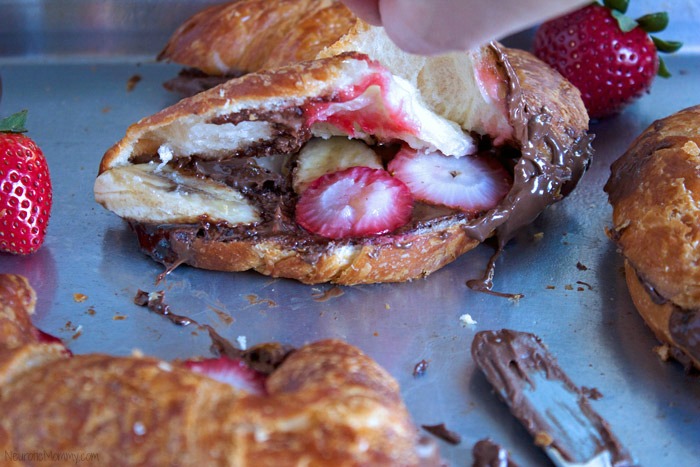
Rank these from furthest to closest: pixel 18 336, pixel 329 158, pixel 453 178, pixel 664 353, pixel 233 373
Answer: pixel 329 158
pixel 453 178
pixel 664 353
pixel 18 336
pixel 233 373

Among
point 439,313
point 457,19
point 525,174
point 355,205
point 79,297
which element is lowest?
point 79,297

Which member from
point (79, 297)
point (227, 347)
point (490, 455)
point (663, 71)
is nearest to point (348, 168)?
point (227, 347)

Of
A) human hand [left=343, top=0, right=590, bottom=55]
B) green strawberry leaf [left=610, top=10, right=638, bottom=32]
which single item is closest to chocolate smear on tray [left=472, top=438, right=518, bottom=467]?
human hand [left=343, top=0, right=590, bottom=55]

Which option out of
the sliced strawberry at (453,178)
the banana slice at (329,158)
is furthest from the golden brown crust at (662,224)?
the banana slice at (329,158)

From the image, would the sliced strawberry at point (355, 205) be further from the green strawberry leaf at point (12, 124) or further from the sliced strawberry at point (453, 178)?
the green strawberry leaf at point (12, 124)

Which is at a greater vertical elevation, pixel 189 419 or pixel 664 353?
pixel 189 419

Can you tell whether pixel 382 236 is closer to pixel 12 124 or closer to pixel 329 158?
pixel 329 158
